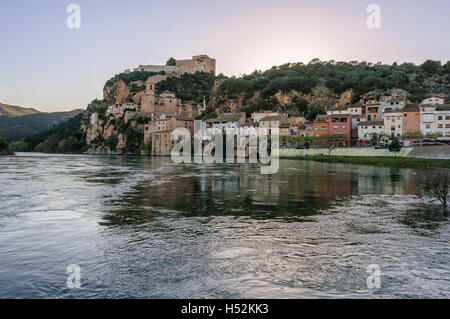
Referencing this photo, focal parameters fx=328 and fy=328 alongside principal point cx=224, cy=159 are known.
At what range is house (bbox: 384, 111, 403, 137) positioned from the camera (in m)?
59.7

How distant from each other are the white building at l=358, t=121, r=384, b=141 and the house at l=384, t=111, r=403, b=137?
85cm

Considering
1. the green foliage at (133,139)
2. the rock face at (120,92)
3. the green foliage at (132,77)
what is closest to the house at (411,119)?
the green foliage at (133,139)

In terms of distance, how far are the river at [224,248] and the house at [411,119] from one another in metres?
48.9

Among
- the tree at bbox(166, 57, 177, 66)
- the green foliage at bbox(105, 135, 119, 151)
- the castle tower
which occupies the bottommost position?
the green foliage at bbox(105, 135, 119, 151)

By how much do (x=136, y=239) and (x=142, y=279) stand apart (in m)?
3.17

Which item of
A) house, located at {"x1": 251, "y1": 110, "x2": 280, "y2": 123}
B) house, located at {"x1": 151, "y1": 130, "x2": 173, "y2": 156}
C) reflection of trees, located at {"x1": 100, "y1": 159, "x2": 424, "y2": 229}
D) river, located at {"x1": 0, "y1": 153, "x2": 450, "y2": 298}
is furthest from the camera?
house, located at {"x1": 151, "y1": 130, "x2": 173, "y2": 156}

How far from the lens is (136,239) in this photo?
9.66 meters

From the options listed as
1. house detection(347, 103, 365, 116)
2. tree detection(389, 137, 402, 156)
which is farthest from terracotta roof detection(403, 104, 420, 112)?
tree detection(389, 137, 402, 156)

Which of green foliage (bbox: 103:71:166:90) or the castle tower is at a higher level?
green foliage (bbox: 103:71:166:90)

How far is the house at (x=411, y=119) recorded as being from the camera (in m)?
58.7

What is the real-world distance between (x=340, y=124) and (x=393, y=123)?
9.81m

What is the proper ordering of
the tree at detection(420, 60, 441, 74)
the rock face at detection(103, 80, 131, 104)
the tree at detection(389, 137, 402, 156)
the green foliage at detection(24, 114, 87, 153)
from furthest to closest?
the rock face at detection(103, 80, 131, 104), the green foliage at detection(24, 114, 87, 153), the tree at detection(420, 60, 441, 74), the tree at detection(389, 137, 402, 156)

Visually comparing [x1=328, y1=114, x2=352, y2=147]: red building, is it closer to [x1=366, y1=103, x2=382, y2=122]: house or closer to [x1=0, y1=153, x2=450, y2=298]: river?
[x1=366, y1=103, x2=382, y2=122]: house

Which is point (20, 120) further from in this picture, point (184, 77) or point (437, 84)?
point (437, 84)
